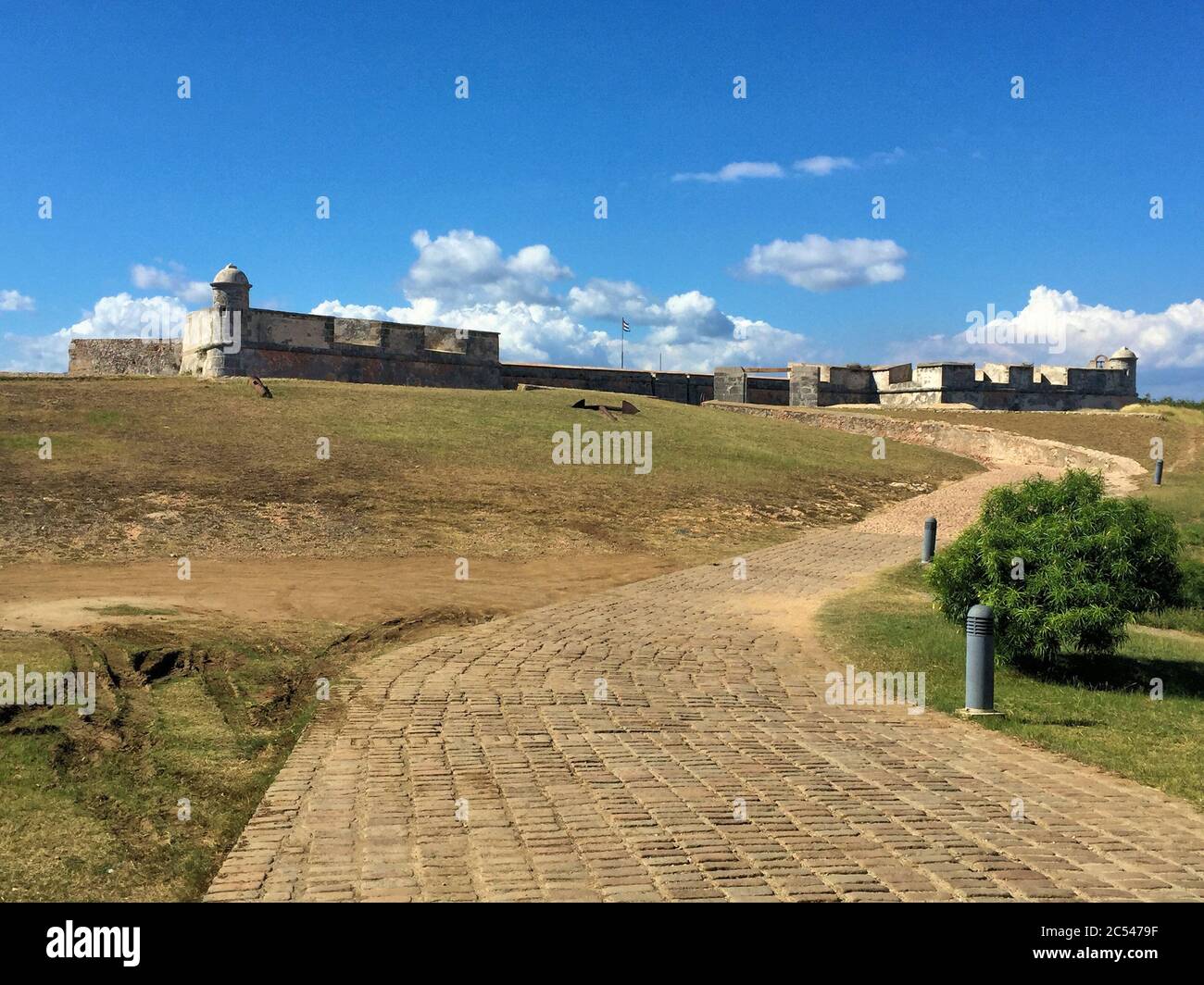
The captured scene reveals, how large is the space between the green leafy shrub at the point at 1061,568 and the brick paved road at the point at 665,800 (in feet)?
5.25

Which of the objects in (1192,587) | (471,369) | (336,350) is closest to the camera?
(1192,587)

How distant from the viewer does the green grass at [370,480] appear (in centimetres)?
1447

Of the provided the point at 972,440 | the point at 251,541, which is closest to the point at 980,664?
the point at 251,541

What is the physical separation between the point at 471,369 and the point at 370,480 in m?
17.8

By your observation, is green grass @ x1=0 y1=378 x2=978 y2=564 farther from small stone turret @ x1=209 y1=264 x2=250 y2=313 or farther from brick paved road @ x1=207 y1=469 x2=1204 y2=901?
brick paved road @ x1=207 y1=469 x2=1204 y2=901

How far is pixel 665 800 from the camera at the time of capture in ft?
18.2

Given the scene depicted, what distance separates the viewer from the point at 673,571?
15.0 m

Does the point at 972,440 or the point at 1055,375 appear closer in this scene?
the point at 972,440

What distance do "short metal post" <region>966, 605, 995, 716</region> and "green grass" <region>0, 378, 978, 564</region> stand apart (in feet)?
26.8

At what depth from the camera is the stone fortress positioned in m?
30.3

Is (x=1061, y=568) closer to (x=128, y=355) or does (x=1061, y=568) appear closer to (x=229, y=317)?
(x=229, y=317)

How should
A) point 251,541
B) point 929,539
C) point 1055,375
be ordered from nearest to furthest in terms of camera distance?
1. point 251,541
2. point 929,539
3. point 1055,375

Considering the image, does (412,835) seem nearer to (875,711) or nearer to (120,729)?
(120,729)
